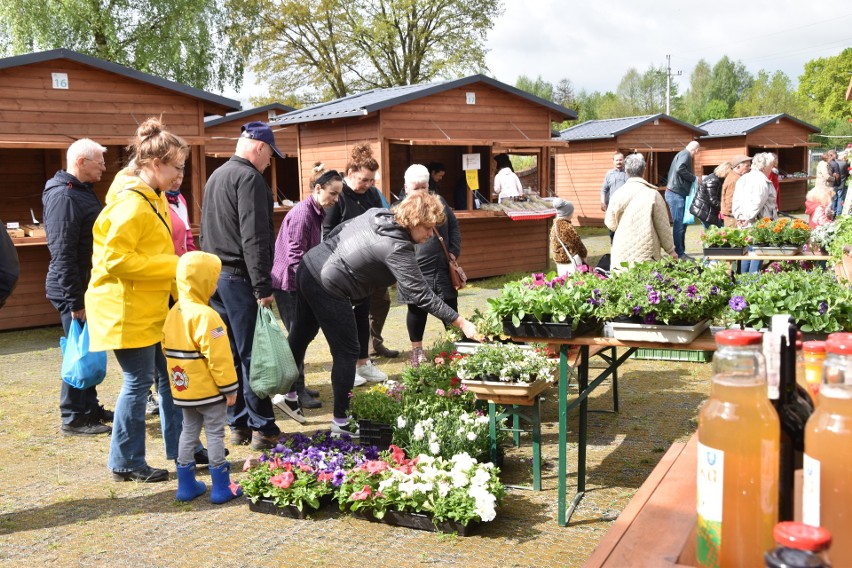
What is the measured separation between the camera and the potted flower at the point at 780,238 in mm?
8727

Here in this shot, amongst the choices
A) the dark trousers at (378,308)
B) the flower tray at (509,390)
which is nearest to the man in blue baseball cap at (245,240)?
the flower tray at (509,390)

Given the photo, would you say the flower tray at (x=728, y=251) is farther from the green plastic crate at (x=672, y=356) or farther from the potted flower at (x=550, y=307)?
the potted flower at (x=550, y=307)

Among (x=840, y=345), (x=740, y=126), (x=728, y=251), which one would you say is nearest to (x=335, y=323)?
(x=840, y=345)

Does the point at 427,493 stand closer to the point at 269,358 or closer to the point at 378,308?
the point at 269,358

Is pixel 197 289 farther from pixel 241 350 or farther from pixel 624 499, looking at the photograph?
pixel 624 499

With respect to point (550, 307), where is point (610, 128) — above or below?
above

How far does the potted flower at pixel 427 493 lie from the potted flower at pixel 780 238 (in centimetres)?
552

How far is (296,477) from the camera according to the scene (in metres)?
4.64

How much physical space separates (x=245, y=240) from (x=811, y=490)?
174 inches

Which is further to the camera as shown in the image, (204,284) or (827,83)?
(827,83)

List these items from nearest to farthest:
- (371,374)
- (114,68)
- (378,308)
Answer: (371,374), (378,308), (114,68)

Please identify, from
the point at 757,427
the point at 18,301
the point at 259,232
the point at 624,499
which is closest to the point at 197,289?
the point at 259,232

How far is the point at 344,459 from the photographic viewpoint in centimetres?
484

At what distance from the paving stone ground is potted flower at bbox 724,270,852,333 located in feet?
4.46
